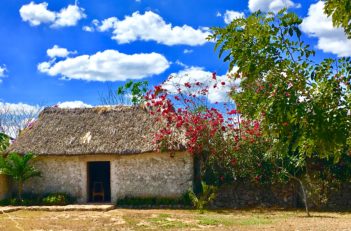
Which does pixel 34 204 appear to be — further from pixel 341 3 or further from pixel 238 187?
pixel 341 3

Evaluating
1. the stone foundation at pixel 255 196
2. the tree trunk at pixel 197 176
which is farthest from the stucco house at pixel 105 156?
the stone foundation at pixel 255 196

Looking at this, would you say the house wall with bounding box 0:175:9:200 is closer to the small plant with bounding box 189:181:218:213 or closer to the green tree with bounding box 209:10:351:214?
the small plant with bounding box 189:181:218:213

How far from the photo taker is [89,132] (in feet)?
60.4

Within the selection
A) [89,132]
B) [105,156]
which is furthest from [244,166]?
[89,132]

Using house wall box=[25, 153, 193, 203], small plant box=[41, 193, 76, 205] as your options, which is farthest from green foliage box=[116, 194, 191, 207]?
small plant box=[41, 193, 76, 205]

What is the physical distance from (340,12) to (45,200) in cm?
1426

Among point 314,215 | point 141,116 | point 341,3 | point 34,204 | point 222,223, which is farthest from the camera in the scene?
point 141,116

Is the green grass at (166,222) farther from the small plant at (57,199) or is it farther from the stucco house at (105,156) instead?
the small plant at (57,199)

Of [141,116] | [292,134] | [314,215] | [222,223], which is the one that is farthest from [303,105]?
[141,116]

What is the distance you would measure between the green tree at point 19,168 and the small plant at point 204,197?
6041 millimetres

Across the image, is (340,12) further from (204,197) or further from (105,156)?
(105,156)

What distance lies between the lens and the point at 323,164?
15930 mm

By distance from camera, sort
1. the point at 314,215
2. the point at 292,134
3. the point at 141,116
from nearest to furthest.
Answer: the point at 292,134 < the point at 314,215 < the point at 141,116

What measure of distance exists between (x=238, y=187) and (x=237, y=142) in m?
1.57
